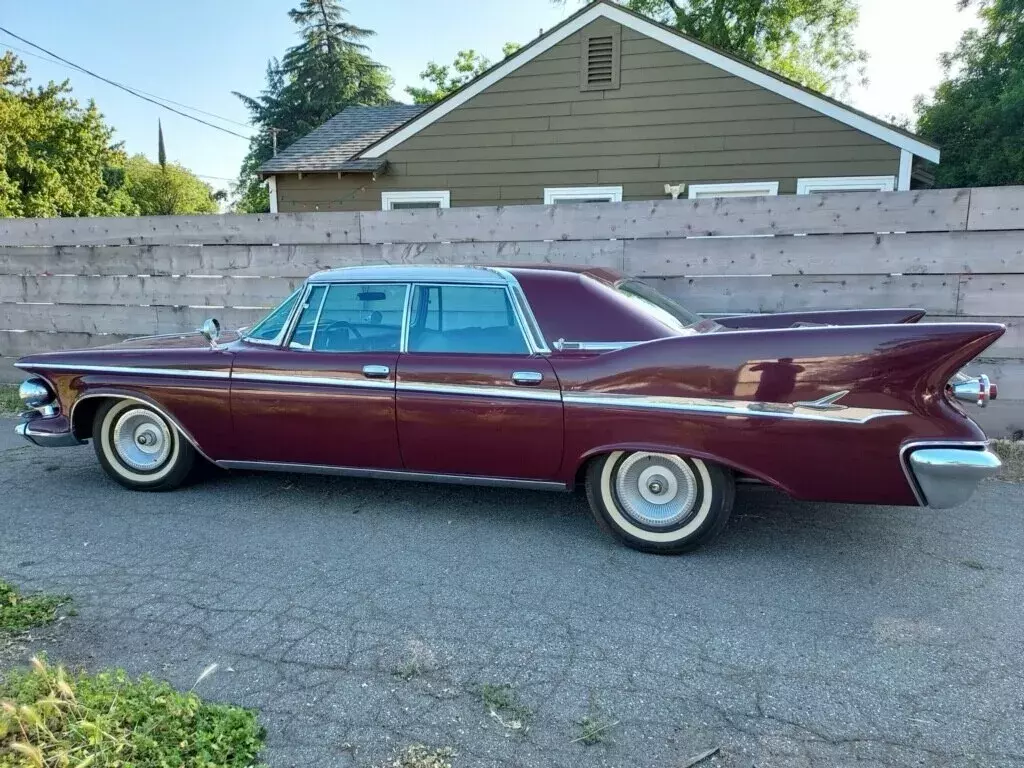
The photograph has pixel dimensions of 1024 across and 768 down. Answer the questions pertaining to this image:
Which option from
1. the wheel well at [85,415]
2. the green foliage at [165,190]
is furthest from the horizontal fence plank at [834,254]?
the green foliage at [165,190]

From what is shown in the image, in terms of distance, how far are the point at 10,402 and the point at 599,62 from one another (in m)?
8.44

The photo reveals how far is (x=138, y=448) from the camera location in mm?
4324

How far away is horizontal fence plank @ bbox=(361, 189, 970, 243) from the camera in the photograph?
4836mm

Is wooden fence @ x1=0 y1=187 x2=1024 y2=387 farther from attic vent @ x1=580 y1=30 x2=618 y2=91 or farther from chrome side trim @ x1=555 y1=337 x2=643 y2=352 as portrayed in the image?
attic vent @ x1=580 y1=30 x2=618 y2=91

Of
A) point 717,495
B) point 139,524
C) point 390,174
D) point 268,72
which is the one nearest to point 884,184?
point 390,174

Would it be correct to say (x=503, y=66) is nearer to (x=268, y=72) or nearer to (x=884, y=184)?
(x=884, y=184)

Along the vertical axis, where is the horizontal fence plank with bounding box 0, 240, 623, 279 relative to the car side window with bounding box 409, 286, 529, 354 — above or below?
above

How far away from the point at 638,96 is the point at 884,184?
3.53 metres

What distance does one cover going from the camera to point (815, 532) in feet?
12.1

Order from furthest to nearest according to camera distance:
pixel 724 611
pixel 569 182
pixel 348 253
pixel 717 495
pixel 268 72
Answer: pixel 268 72, pixel 569 182, pixel 348 253, pixel 717 495, pixel 724 611

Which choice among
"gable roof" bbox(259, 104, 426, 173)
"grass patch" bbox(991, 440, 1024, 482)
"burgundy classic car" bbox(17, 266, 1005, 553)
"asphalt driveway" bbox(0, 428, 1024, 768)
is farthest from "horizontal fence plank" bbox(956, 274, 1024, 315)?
"gable roof" bbox(259, 104, 426, 173)

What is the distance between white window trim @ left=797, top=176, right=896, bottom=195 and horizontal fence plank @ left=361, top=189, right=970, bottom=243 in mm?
4350

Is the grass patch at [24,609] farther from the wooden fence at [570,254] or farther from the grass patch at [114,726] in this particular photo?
the wooden fence at [570,254]

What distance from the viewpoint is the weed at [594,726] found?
2105mm
